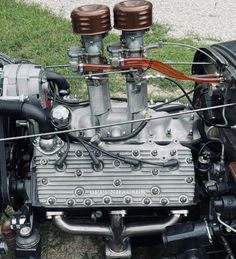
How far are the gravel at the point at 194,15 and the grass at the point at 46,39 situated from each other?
8.7 inches

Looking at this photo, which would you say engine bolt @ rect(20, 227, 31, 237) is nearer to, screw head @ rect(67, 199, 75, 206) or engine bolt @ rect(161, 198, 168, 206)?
screw head @ rect(67, 199, 75, 206)

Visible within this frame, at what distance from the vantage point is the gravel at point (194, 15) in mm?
5785

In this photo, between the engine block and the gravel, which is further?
the gravel

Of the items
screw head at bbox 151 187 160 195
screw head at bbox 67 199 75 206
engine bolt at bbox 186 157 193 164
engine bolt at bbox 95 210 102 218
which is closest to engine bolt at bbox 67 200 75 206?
screw head at bbox 67 199 75 206

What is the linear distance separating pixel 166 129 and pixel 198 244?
1.89 feet

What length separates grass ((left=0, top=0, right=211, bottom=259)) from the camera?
15.9ft

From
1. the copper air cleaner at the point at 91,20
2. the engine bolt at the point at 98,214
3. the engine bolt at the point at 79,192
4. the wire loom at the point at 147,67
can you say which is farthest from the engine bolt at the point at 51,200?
the copper air cleaner at the point at 91,20

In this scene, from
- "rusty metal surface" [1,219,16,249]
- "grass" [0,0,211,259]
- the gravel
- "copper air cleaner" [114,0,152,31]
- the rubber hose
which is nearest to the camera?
"copper air cleaner" [114,0,152,31]

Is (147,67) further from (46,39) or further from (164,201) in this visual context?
(46,39)

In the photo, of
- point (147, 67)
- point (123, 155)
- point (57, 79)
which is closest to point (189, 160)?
point (123, 155)

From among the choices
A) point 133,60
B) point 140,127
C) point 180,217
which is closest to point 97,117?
point 140,127

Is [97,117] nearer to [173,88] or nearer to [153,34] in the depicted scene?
[173,88]

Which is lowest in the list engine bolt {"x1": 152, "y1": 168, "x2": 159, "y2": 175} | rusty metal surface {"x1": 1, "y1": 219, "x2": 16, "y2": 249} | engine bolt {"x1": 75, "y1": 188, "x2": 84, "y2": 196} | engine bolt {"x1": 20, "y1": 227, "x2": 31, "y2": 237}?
rusty metal surface {"x1": 1, "y1": 219, "x2": 16, "y2": 249}

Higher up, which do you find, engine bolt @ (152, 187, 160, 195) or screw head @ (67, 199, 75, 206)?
engine bolt @ (152, 187, 160, 195)
